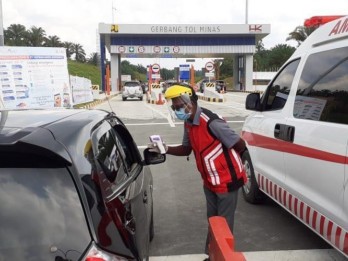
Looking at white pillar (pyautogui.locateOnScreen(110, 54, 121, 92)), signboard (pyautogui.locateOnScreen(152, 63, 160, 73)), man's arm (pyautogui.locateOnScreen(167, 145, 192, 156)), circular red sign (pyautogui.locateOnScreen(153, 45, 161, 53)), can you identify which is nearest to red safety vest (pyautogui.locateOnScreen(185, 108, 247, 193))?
man's arm (pyautogui.locateOnScreen(167, 145, 192, 156))

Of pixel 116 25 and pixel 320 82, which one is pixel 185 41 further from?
pixel 320 82

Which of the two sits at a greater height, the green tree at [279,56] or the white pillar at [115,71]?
the green tree at [279,56]

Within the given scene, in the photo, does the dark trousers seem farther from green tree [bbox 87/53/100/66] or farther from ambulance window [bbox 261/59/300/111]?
green tree [bbox 87/53/100/66]

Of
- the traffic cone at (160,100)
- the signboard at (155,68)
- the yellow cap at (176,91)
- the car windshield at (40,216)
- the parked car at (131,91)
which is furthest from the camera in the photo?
the parked car at (131,91)

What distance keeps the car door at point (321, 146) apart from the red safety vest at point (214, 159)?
63 centimetres

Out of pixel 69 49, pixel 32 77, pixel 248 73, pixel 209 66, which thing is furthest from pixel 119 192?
pixel 69 49

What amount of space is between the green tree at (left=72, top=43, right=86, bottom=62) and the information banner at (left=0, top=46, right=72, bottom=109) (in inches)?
4225

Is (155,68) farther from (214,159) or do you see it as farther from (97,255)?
(97,255)

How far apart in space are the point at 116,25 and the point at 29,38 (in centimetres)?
4091

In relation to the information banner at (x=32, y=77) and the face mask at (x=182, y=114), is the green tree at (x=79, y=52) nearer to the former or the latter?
the information banner at (x=32, y=77)

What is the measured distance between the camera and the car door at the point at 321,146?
3.25 meters

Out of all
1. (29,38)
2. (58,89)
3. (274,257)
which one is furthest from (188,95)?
(29,38)

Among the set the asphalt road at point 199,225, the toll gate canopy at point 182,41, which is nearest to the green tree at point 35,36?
the toll gate canopy at point 182,41

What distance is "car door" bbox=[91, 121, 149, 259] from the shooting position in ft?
7.02
